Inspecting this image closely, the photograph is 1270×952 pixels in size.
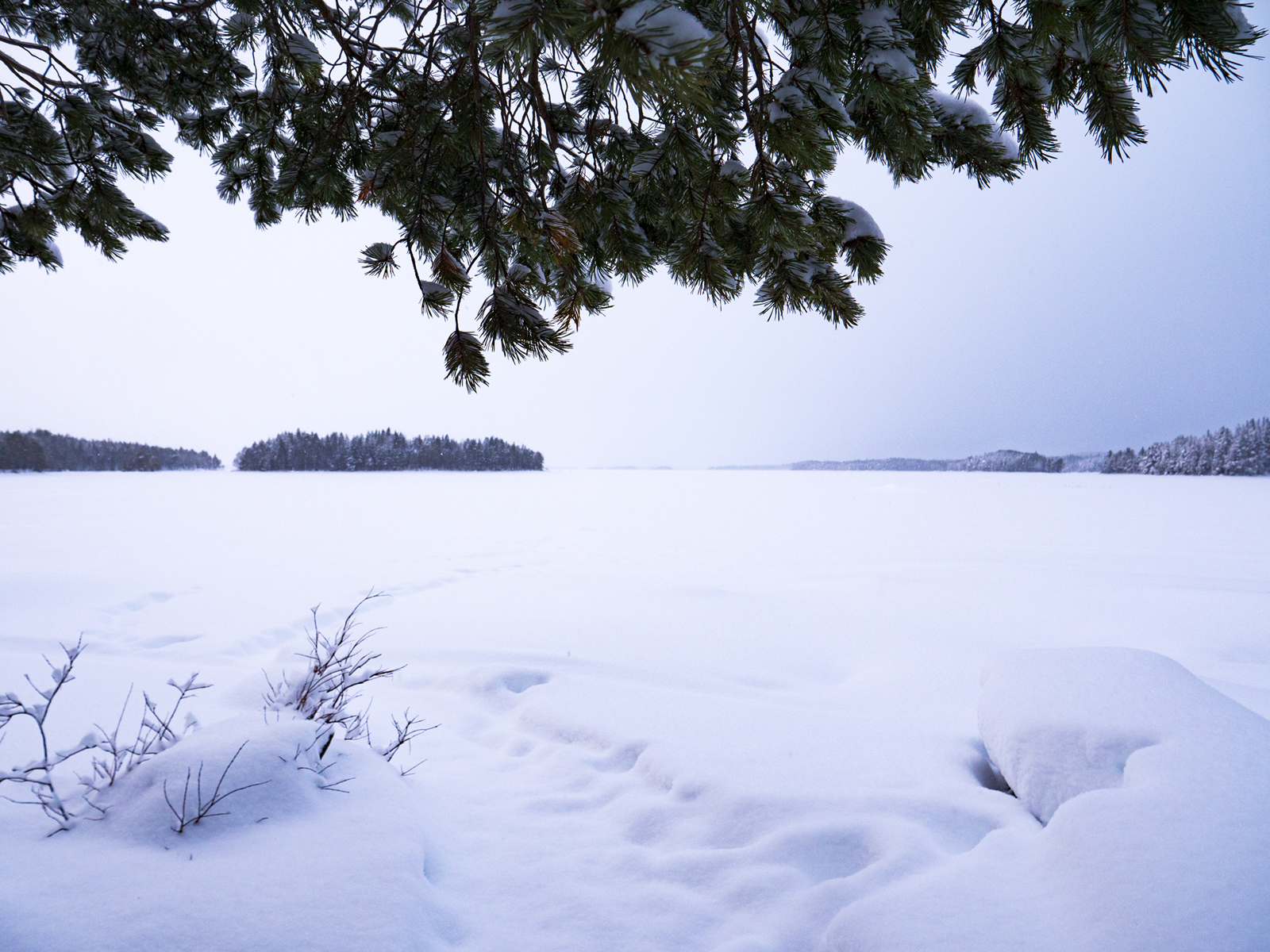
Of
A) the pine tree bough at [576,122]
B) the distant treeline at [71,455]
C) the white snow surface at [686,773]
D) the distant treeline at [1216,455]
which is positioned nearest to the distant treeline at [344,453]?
the distant treeline at [71,455]

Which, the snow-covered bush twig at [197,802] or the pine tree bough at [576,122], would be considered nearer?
the pine tree bough at [576,122]

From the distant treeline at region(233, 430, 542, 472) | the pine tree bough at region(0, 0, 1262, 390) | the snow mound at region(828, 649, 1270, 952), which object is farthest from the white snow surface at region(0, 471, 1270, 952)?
the distant treeline at region(233, 430, 542, 472)

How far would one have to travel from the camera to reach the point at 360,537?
10656 millimetres

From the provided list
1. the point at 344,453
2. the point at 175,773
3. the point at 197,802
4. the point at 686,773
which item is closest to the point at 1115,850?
the point at 686,773

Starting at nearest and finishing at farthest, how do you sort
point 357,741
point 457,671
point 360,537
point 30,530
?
point 357,741 → point 457,671 → point 30,530 → point 360,537

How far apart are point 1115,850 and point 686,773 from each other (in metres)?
1.60

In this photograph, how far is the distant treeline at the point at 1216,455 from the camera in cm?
4278

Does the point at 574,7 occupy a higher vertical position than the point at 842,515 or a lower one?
higher

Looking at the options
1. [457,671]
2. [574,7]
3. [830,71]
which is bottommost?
[457,671]

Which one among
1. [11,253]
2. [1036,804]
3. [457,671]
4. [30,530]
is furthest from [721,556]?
[30,530]

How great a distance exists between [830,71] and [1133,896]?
2581 mm

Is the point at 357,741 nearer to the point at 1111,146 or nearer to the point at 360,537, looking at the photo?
the point at 1111,146

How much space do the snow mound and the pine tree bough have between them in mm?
2031

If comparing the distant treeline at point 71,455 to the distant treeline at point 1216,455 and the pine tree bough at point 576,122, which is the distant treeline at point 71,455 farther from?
the distant treeline at point 1216,455
